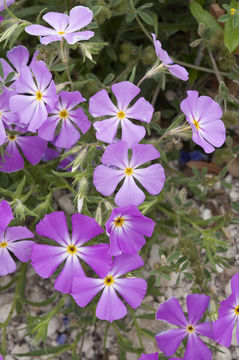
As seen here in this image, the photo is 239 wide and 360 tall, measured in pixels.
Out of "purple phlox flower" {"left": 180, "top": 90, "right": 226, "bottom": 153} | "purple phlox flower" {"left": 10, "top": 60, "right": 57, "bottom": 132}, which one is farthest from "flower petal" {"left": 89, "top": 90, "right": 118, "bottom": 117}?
"purple phlox flower" {"left": 180, "top": 90, "right": 226, "bottom": 153}

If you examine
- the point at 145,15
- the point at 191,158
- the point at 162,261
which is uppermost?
the point at 145,15

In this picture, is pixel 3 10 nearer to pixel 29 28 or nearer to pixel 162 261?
pixel 29 28

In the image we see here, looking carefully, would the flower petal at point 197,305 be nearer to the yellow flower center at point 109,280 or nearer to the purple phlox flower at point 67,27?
the yellow flower center at point 109,280

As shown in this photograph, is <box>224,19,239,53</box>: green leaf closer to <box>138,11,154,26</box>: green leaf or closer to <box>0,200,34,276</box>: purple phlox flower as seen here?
<box>138,11,154,26</box>: green leaf

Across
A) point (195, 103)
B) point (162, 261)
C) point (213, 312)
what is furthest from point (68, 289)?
point (195, 103)

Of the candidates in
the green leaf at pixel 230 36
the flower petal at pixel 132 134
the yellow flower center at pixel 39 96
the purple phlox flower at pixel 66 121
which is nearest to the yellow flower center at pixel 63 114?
the purple phlox flower at pixel 66 121

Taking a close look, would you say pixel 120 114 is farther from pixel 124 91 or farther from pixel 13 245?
pixel 13 245

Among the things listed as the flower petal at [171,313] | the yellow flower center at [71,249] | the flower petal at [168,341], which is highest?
the yellow flower center at [71,249]
